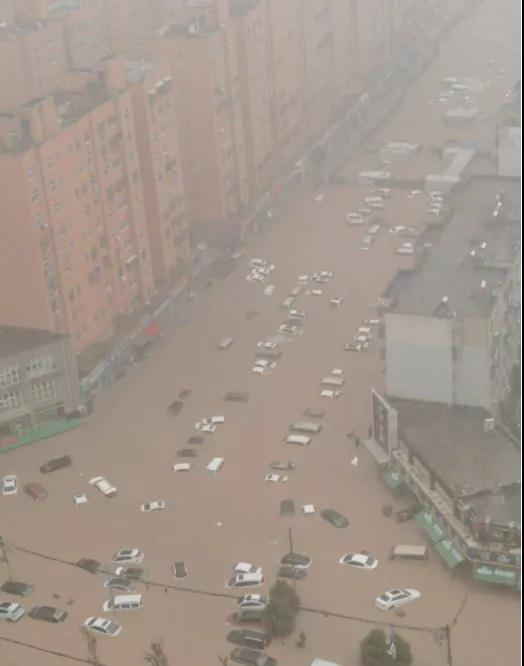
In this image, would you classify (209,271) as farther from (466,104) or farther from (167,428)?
(466,104)

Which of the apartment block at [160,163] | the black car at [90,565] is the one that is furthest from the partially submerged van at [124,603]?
the apartment block at [160,163]

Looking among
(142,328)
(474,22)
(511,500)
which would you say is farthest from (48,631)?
(474,22)

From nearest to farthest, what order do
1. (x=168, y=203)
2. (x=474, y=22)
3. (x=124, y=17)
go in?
(x=168, y=203), (x=124, y=17), (x=474, y=22)

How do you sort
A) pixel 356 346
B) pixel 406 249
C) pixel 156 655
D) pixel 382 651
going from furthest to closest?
pixel 406 249
pixel 356 346
pixel 156 655
pixel 382 651

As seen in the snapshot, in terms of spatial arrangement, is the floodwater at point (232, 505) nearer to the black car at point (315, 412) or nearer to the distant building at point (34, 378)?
the black car at point (315, 412)

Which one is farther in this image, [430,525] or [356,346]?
[356,346]

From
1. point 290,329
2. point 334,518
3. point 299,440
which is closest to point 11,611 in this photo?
point 334,518

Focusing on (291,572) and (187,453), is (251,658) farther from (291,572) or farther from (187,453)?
(187,453)
